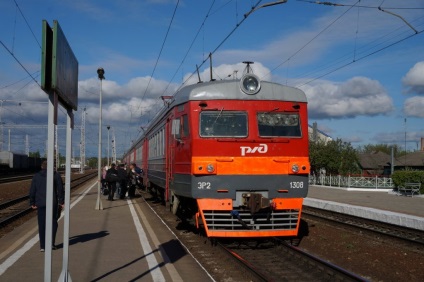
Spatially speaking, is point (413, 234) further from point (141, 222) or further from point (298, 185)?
point (141, 222)

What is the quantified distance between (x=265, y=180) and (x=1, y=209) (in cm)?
1265

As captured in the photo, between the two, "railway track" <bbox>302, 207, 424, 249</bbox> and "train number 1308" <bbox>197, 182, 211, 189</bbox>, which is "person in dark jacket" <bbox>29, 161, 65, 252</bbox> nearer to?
"train number 1308" <bbox>197, 182, 211, 189</bbox>

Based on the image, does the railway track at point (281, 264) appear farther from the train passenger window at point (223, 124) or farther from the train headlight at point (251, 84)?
the train headlight at point (251, 84)

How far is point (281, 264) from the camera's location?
8.50 meters

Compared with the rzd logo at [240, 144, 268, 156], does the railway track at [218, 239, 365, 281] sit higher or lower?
lower

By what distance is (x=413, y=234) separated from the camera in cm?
1245

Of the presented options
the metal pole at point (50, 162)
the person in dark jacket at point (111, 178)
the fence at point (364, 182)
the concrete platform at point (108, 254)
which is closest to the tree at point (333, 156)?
the fence at point (364, 182)

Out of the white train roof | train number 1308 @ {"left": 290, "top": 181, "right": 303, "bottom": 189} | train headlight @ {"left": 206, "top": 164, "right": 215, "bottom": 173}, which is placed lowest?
train number 1308 @ {"left": 290, "top": 181, "right": 303, "bottom": 189}

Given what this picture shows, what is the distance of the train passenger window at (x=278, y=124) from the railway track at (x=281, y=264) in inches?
86.7

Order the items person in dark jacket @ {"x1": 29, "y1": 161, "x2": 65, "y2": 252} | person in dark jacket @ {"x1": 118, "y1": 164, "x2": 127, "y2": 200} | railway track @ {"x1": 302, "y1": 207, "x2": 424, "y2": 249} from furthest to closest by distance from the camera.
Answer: person in dark jacket @ {"x1": 118, "y1": 164, "x2": 127, "y2": 200} → railway track @ {"x1": 302, "y1": 207, "x2": 424, "y2": 249} → person in dark jacket @ {"x1": 29, "y1": 161, "x2": 65, "y2": 252}

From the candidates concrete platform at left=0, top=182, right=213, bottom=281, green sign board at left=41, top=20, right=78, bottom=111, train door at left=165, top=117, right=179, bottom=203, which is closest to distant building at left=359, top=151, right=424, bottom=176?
train door at left=165, top=117, right=179, bottom=203

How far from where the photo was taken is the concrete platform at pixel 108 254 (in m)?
7.29

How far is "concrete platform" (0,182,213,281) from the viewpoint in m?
7.29

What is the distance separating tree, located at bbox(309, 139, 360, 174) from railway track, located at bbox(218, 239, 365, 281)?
3310 centimetres
